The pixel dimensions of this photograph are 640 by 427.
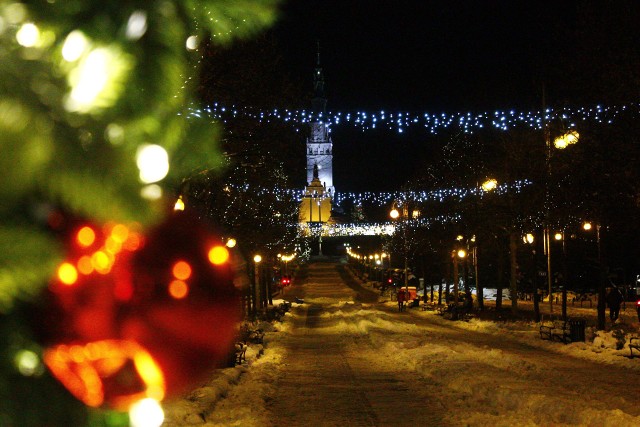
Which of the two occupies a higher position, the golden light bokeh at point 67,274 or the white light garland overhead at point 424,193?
the white light garland overhead at point 424,193

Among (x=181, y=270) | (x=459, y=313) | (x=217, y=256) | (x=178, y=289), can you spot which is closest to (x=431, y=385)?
(x=217, y=256)

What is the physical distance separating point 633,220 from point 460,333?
11628mm

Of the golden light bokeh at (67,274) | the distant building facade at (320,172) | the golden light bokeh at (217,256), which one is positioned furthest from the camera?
the distant building facade at (320,172)

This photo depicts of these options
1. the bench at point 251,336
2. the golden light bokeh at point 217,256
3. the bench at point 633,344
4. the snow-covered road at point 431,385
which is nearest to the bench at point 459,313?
the snow-covered road at point 431,385

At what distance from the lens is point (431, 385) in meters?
16.7

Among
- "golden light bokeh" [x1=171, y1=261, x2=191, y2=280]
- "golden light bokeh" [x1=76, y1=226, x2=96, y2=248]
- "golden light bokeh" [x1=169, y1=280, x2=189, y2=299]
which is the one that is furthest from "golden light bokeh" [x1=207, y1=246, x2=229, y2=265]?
"golden light bokeh" [x1=76, y1=226, x2=96, y2=248]

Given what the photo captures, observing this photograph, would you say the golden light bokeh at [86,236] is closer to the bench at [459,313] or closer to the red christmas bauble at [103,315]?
the red christmas bauble at [103,315]

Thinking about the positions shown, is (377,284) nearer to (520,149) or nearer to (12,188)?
(520,149)

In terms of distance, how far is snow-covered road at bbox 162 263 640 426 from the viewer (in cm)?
1245

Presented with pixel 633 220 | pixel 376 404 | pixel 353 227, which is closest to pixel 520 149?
pixel 633 220

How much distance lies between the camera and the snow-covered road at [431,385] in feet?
40.9

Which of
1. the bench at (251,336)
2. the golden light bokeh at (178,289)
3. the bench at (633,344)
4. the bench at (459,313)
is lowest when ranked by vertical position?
the bench at (459,313)

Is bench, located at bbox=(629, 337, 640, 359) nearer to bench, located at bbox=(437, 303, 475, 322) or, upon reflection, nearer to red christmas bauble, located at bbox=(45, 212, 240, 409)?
red christmas bauble, located at bbox=(45, 212, 240, 409)

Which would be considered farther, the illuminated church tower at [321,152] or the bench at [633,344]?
the illuminated church tower at [321,152]
